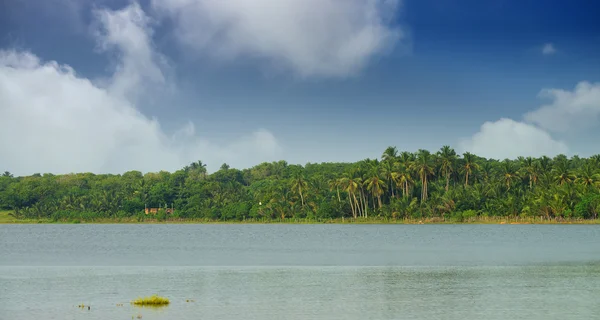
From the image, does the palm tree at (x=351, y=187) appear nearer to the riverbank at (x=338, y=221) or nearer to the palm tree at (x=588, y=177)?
the riverbank at (x=338, y=221)

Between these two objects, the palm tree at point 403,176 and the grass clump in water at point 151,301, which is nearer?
the grass clump in water at point 151,301

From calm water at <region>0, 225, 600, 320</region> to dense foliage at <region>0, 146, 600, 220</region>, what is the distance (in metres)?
77.6

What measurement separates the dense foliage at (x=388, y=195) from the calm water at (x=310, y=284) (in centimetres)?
7756

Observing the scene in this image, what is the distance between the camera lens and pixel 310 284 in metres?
40.0

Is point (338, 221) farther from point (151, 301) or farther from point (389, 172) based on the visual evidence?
point (151, 301)

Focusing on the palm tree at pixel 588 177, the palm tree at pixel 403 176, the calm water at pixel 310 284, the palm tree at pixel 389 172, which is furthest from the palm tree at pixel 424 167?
the calm water at pixel 310 284

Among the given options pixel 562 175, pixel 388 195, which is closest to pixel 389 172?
pixel 388 195

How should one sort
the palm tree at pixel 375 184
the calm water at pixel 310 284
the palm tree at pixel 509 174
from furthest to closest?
the palm tree at pixel 509 174
the palm tree at pixel 375 184
the calm water at pixel 310 284

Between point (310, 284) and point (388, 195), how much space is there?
129 meters

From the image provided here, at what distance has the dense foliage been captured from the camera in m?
144

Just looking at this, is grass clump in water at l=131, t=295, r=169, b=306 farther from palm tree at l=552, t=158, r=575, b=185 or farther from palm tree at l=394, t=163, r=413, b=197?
palm tree at l=552, t=158, r=575, b=185

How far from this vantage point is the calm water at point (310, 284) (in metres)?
30.7

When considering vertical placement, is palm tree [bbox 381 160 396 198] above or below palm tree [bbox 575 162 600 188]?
above

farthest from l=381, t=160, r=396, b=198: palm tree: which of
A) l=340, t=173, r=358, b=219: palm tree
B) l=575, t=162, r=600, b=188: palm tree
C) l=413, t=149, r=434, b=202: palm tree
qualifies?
l=575, t=162, r=600, b=188: palm tree
